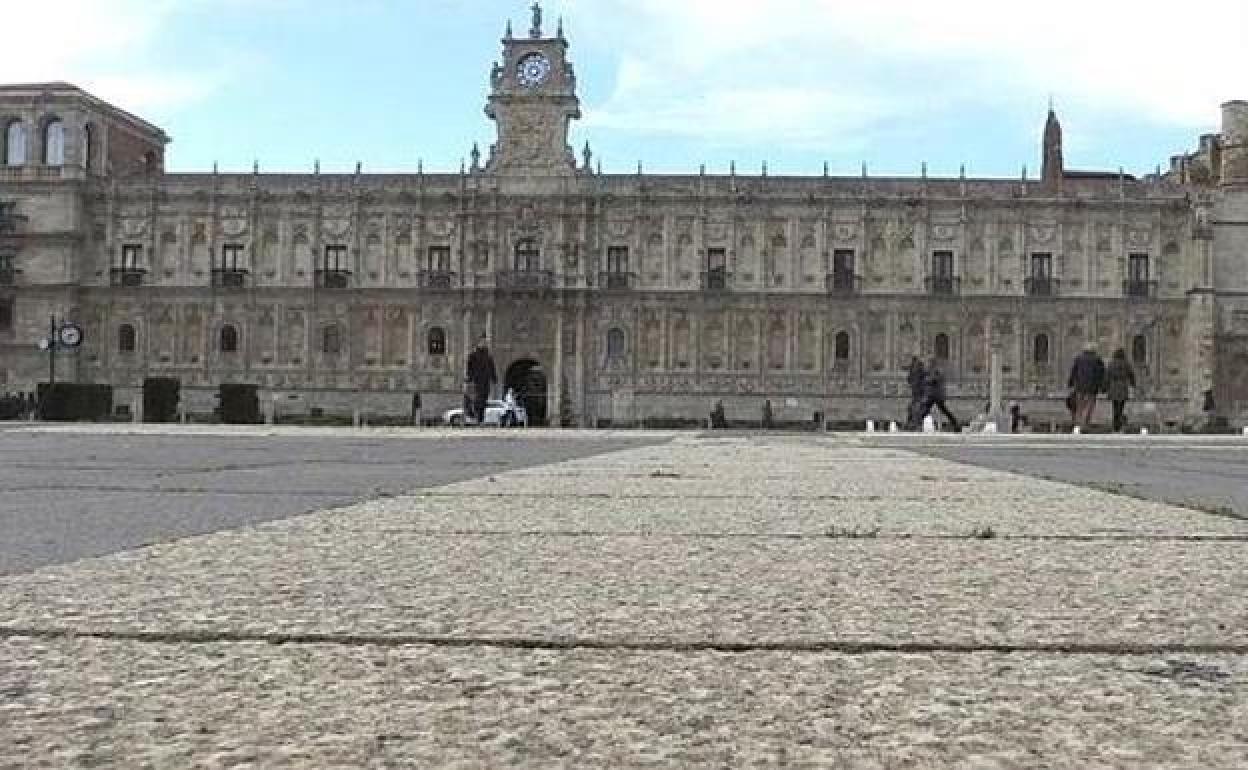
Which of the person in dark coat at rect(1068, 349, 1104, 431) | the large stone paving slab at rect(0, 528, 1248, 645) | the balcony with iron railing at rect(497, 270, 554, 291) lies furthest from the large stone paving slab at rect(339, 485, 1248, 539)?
the balcony with iron railing at rect(497, 270, 554, 291)

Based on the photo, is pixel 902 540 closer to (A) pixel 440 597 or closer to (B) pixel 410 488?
(A) pixel 440 597

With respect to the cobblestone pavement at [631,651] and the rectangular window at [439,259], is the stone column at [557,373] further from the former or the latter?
the cobblestone pavement at [631,651]

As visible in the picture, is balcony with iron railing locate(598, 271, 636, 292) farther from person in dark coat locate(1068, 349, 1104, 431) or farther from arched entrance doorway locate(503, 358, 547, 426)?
person in dark coat locate(1068, 349, 1104, 431)

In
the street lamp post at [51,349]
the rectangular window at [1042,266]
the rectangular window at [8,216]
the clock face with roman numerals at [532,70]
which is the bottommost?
the street lamp post at [51,349]

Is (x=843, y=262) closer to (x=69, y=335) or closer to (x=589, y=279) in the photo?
(x=589, y=279)

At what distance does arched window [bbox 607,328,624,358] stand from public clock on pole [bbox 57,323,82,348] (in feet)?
61.6

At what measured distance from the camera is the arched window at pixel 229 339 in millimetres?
54281

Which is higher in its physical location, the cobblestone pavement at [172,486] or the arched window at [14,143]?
the arched window at [14,143]

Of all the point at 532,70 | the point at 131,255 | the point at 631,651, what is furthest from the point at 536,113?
the point at 631,651

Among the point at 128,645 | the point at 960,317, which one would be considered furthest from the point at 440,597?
the point at 960,317

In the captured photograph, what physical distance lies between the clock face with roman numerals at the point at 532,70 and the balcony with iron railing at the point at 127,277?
1557cm

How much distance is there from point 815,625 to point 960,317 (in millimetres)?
52176

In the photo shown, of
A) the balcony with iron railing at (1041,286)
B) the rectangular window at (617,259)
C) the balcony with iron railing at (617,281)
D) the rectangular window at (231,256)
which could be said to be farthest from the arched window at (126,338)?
the balcony with iron railing at (1041,286)

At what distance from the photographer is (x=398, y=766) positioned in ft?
4.76
